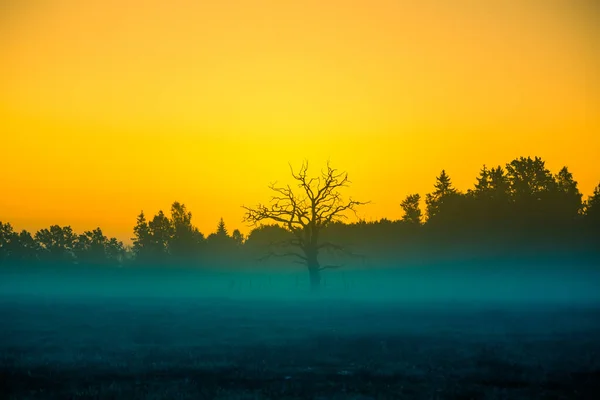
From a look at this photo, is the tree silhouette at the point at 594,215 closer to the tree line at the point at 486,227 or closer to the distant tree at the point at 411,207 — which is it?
the tree line at the point at 486,227

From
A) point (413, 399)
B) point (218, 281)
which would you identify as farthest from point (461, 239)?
point (413, 399)

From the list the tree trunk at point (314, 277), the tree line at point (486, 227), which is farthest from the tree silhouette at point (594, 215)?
the tree trunk at point (314, 277)

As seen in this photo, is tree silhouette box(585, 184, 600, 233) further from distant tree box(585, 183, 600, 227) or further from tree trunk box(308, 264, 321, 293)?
tree trunk box(308, 264, 321, 293)

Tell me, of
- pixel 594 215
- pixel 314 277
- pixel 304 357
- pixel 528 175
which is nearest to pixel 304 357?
pixel 304 357

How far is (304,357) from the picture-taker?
27.4 m

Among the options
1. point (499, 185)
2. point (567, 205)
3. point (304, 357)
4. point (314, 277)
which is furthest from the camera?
point (499, 185)

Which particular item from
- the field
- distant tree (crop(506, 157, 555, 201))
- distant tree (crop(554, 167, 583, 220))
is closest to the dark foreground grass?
→ the field

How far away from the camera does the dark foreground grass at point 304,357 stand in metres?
19.5

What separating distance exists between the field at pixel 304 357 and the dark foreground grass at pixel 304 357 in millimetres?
55

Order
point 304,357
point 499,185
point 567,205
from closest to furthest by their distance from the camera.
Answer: point 304,357 < point 567,205 < point 499,185

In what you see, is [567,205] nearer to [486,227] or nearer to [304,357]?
[486,227]

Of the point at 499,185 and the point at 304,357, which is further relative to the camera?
the point at 499,185

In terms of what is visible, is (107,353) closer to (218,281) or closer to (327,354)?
(327,354)

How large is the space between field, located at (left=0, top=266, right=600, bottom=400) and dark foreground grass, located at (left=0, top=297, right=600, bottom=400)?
6 cm
